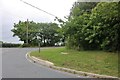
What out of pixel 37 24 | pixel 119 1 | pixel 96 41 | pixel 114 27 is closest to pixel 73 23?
pixel 96 41

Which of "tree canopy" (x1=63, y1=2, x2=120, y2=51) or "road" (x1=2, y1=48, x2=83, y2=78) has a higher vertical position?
"tree canopy" (x1=63, y1=2, x2=120, y2=51)

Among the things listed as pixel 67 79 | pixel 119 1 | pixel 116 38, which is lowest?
pixel 67 79

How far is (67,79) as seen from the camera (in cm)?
1305

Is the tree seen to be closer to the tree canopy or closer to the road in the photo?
the tree canopy

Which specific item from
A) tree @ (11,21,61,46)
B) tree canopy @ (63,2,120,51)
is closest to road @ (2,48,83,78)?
tree canopy @ (63,2,120,51)

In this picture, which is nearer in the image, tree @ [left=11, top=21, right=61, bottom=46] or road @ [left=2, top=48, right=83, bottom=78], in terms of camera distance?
road @ [left=2, top=48, right=83, bottom=78]

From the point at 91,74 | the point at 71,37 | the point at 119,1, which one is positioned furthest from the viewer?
the point at 71,37

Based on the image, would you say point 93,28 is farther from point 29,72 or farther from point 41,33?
point 41,33

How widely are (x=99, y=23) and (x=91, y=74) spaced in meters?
12.7

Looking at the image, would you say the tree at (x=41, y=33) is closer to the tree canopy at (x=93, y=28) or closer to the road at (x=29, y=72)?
the tree canopy at (x=93, y=28)

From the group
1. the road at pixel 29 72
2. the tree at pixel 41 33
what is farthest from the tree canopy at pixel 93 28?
the tree at pixel 41 33

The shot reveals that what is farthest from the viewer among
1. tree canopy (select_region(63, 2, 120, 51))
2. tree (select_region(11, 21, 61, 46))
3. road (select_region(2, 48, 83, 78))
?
tree (select_region(11, 21, 61, 46))

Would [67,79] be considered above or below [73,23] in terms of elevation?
below

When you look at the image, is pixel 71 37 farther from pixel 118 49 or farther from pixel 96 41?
pixel 118 49
